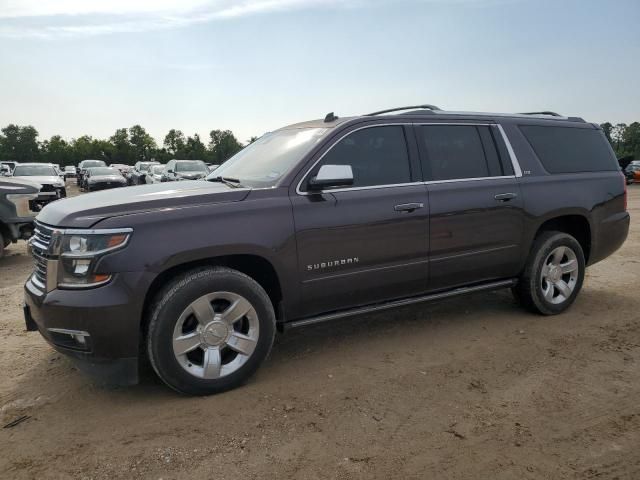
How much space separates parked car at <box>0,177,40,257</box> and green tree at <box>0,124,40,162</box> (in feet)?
341

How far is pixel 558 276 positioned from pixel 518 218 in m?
0.84

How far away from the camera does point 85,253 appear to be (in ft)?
9.83

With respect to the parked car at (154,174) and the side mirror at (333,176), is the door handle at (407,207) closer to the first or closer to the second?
the side mirror at (333,176)

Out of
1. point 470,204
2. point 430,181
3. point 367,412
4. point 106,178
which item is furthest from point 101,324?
point 106,178

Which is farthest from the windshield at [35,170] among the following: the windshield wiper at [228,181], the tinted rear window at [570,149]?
the tinted rear window at [570,149]

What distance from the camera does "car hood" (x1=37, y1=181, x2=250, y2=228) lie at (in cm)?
310

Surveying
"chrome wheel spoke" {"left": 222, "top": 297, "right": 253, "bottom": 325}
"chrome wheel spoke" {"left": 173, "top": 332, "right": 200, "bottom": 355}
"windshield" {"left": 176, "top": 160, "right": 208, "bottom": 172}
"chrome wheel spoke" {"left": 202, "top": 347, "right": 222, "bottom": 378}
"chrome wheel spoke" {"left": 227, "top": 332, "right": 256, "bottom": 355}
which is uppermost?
"windshield" {"left": 176, "top": 160, "right": 208, "bottom": 172}

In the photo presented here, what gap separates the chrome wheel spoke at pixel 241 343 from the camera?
3354 millimetres

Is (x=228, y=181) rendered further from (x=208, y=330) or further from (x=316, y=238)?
(x=208, y=330)

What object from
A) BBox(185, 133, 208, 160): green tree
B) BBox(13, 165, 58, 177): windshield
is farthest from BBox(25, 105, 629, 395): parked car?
BBox(185, 133, 208, 160): green tree

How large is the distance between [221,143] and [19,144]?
45.4 m

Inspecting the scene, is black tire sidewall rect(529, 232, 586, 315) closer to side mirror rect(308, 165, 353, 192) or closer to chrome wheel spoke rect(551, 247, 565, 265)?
chrome wheel spoke rect(551, 247, 565, 265)

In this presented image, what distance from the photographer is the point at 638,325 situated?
4.56 meters

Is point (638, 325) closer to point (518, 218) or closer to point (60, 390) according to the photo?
point (518, 218)
